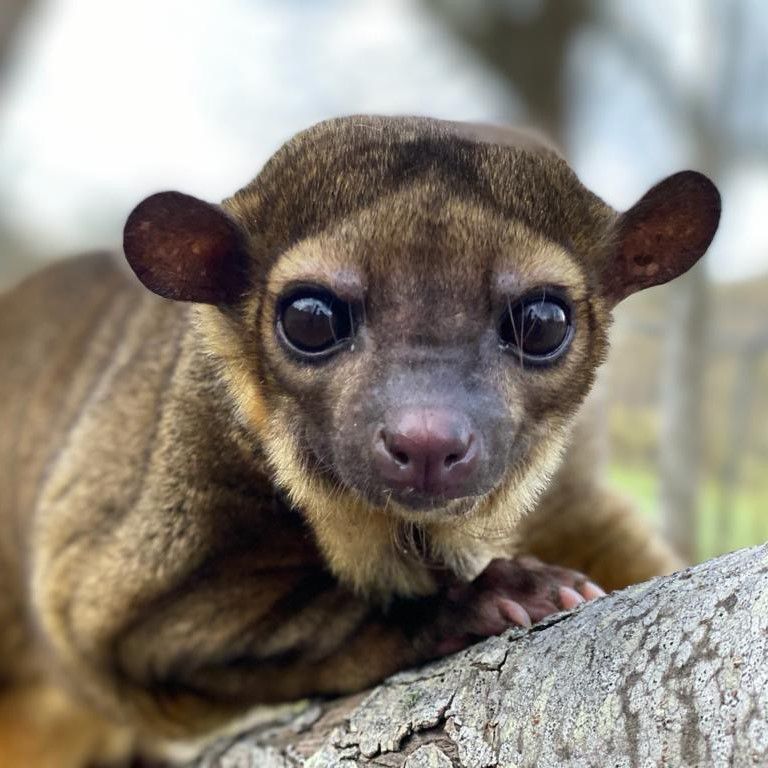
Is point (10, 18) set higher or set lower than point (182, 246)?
higher

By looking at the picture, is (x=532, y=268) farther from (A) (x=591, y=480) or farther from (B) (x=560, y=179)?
(A) (x=591, y=480)

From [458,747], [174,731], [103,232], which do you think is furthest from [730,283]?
[458,747]

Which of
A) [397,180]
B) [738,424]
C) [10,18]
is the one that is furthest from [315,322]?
[738,424]

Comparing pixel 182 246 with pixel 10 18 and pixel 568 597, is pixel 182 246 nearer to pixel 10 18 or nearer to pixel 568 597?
pixel 568 597

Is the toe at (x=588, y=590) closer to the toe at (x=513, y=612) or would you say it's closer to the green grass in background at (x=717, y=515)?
the toe at (x=513, y=612)

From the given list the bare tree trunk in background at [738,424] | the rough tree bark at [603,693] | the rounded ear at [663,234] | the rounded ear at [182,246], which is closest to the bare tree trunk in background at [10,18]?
the rounded ear at [182,246]

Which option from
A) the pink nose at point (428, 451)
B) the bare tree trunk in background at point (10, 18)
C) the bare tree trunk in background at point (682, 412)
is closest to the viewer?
the pink nose at point (428, 451)

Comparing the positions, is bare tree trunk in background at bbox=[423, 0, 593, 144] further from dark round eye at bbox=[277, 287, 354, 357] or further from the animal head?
dark round eye at bbox=[277, 287, 354, 357]
